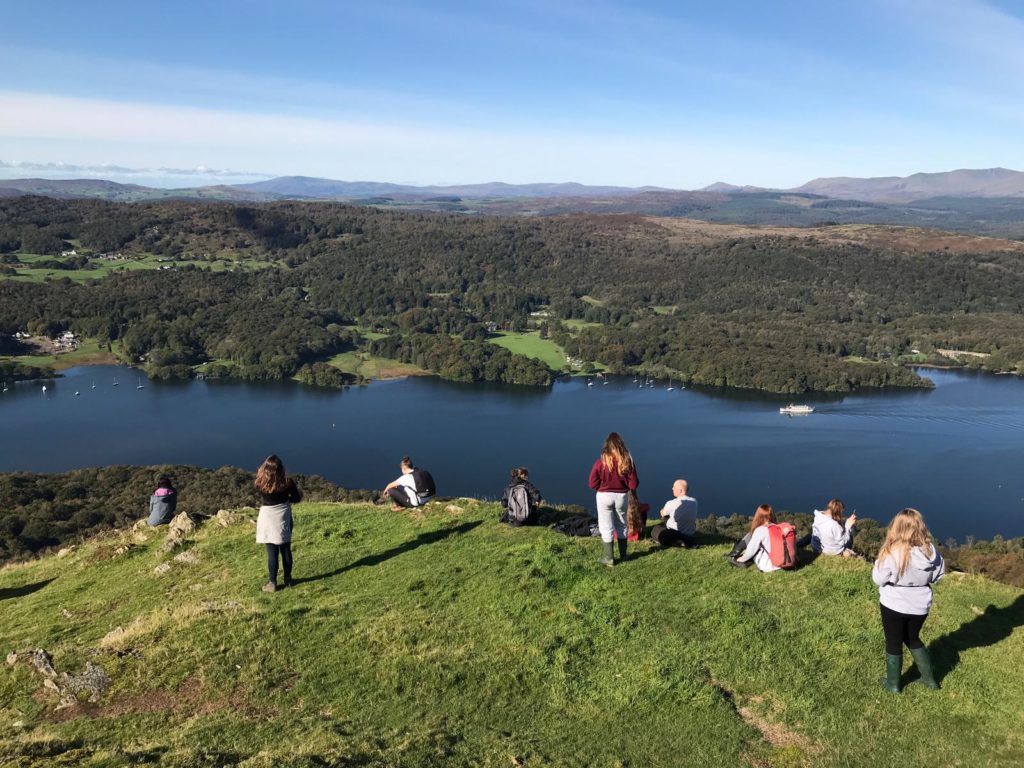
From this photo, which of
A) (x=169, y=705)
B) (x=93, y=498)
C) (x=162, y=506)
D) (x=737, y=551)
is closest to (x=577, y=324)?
(x=93, y=498)

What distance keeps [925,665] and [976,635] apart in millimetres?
1467

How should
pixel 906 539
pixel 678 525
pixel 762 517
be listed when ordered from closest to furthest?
1. pixel 906 539
2. pixel 762 517
3. pixel 678 525

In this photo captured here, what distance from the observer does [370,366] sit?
395 feet

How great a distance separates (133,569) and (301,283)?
170 metres

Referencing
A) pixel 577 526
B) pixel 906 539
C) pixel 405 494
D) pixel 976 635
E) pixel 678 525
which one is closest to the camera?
pixel 906 539

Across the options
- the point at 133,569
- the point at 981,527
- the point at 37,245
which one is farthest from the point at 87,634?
the point at 37,245

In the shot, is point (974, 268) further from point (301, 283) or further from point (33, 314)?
point (33, 314)

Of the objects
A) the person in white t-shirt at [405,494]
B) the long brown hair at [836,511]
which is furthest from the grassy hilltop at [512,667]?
the person in white t-shirt at [405,494]

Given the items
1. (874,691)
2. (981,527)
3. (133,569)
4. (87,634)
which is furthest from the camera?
(981,527)

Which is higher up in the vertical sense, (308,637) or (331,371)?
(308,637)

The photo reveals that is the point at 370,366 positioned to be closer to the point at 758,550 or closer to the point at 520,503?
the point at 520,503

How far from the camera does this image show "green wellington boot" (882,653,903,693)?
6.94 metres

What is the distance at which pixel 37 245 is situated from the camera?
169 meters

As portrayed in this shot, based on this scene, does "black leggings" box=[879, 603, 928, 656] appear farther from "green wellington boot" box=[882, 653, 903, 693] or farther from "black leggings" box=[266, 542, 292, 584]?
"black leggings" box=[266, 542, 292, 584]
